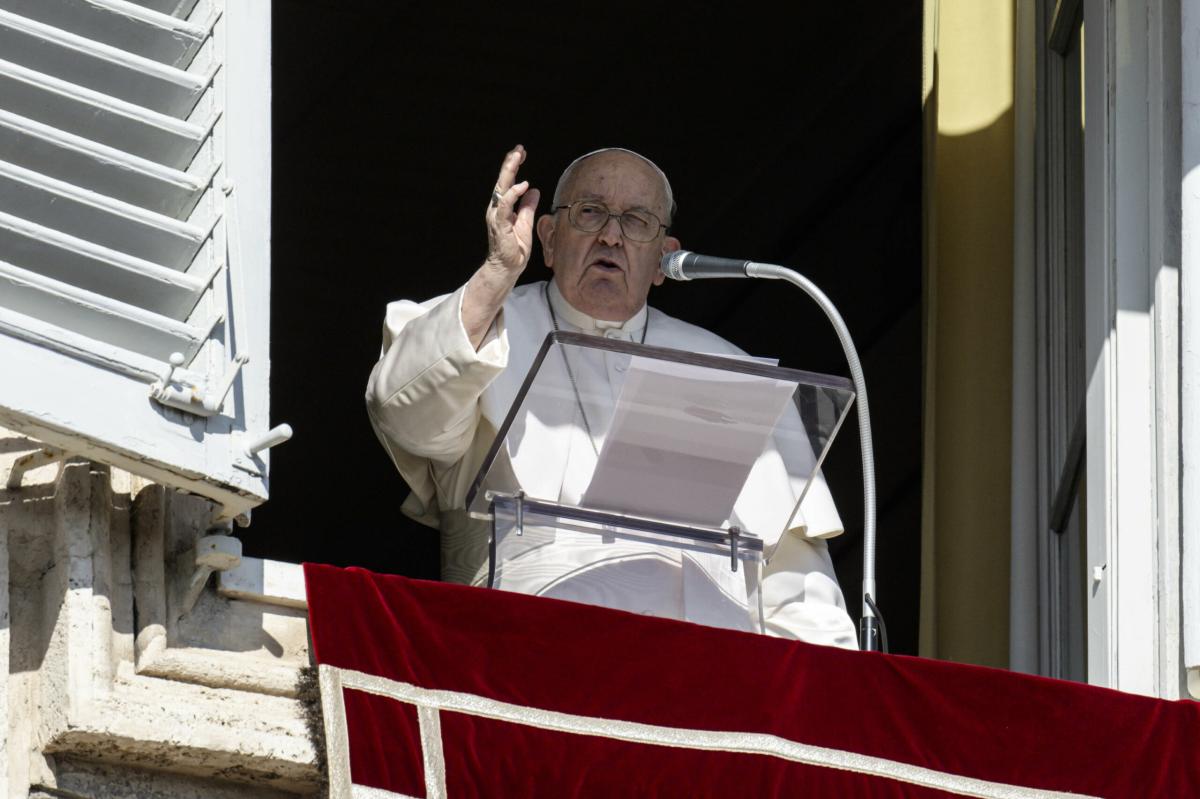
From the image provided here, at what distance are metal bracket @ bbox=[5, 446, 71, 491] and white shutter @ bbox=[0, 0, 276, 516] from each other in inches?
2.5

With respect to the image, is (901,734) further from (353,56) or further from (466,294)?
(353,56)

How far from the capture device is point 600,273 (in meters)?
5.08

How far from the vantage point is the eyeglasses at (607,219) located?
5082 mm

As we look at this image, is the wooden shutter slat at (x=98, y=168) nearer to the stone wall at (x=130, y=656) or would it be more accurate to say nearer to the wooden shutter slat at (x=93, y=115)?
the wooden shutter slat at (x=93, y=115)

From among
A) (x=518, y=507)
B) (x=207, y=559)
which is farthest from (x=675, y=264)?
(x=207, y=559)

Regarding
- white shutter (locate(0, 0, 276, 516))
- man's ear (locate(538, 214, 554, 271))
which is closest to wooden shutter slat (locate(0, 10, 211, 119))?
white shutter (locate(0, 0, 276, 516))

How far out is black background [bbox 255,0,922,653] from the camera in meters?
8.20

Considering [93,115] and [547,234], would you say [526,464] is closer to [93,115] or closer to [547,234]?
[93,115]

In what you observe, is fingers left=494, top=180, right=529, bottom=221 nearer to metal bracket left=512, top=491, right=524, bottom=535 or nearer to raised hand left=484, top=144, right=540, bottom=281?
raised hand left=484, top=144, right=540, bottom=281

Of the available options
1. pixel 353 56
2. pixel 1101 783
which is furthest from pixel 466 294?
pixel 353 56

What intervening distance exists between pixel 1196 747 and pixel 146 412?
5.28ft

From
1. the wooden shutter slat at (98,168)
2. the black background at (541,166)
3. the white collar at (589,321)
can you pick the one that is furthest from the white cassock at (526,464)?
the black background at (541,166)

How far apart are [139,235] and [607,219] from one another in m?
1.41

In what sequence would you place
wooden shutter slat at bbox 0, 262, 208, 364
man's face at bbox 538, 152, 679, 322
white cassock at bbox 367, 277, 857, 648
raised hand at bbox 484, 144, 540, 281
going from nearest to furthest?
wooden shutter slat at bbox 0, 262, 208, 364 → white cassock at bbox 367, 277, 857, 648 → raised hand at bbox 484, 144, 540, 281 → man's face at bbox 538, 152, 679, 322
